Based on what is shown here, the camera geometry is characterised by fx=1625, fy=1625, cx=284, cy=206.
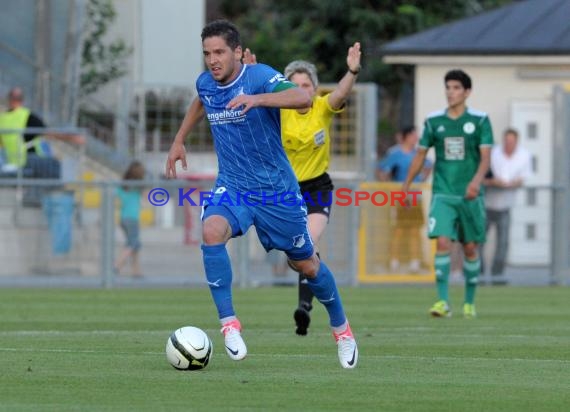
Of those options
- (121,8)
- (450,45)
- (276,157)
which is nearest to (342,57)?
(121,8)

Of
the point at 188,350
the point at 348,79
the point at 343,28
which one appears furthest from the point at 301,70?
the point at 343,28

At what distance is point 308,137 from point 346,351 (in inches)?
121

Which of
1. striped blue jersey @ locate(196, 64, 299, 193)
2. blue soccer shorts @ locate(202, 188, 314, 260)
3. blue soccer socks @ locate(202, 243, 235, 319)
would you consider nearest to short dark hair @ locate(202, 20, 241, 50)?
striped blue jersey @ locate(196, 64, 299, 193)

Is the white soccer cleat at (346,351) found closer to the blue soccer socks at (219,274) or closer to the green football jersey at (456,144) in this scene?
the blue soccer socks at (219,274)

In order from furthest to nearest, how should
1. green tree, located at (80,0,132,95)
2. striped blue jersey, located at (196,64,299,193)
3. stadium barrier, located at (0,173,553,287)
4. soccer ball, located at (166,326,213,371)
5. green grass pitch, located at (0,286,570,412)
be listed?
green tree, located at (80,0,132,95) → stadium barrier, located at (0,173,553,287) → striped blue jersey, located at (196,64,299,193) → soccer ball, located at (166,326,213,371) → green grass pitch, located at (0,286,570,412)

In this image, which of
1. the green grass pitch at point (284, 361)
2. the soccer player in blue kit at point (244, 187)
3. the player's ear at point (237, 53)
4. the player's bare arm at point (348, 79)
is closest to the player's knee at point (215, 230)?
the soccer player in blue kit at point (244, 187)

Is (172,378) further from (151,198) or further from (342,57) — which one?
(342,57)

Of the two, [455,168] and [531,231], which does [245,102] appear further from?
[531,231]

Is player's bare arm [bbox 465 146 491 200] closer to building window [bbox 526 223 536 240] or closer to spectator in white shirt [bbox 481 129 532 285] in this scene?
spectator in white shirt [bbox 481 129 532 285]

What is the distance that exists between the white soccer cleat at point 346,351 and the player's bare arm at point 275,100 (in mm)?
1498

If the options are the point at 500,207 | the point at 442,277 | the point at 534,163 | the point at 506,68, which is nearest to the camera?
the point at 442,277

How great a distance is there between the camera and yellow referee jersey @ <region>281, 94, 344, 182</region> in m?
12.7

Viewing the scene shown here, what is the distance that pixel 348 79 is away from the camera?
12.0 metres

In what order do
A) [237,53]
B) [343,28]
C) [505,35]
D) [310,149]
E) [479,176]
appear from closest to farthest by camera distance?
[237,53] → [310,149] → [479,176] → [505,35] → [343,28]
